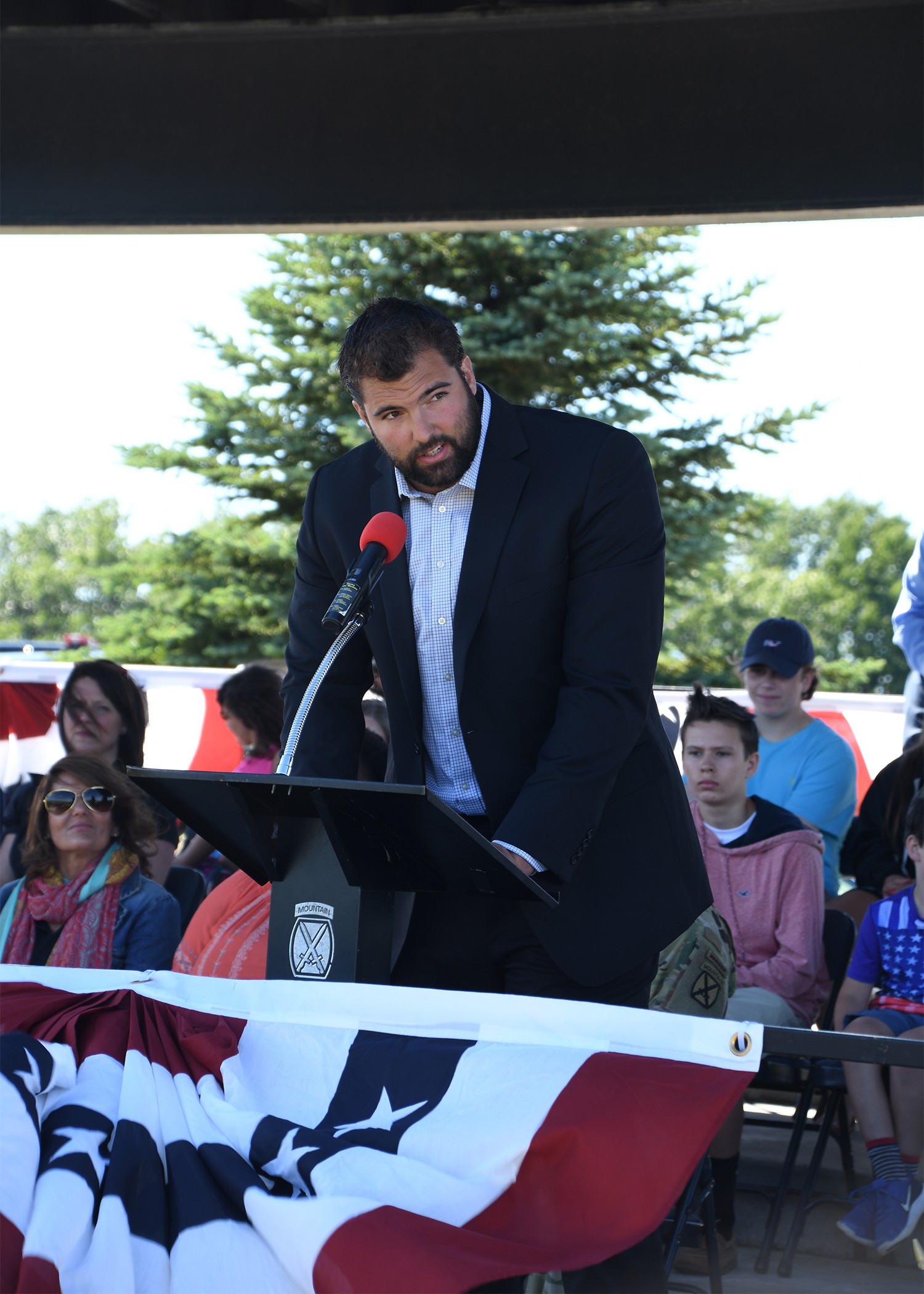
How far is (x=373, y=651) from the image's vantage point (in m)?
2.20

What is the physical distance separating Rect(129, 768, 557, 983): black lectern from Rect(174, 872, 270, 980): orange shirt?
1.25 metres

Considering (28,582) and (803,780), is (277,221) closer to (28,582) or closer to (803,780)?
(803,780)

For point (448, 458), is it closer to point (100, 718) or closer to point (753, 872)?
point (753, 872)

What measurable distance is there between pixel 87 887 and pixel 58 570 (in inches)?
1667

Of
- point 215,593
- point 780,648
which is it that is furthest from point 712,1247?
point 215,593

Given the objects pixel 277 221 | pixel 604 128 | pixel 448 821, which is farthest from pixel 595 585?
pixel 277 221

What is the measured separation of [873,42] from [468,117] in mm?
1549

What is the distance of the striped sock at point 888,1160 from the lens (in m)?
3.06

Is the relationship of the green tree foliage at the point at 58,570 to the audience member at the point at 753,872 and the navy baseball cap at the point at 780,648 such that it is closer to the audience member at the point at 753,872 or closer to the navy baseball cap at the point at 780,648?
the navy baseball cap at the point at 780,648

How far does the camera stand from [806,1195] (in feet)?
10.5

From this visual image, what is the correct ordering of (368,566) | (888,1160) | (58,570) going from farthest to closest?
(58,570), (888,1160), (368,566)

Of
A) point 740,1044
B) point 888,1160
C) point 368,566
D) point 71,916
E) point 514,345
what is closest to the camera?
point 740,1044

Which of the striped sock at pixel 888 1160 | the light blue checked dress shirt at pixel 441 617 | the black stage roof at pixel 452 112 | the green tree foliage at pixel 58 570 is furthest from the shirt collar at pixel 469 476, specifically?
the green tree foliage at pixel 58 570

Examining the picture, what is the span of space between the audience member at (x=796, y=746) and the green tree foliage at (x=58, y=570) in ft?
110
